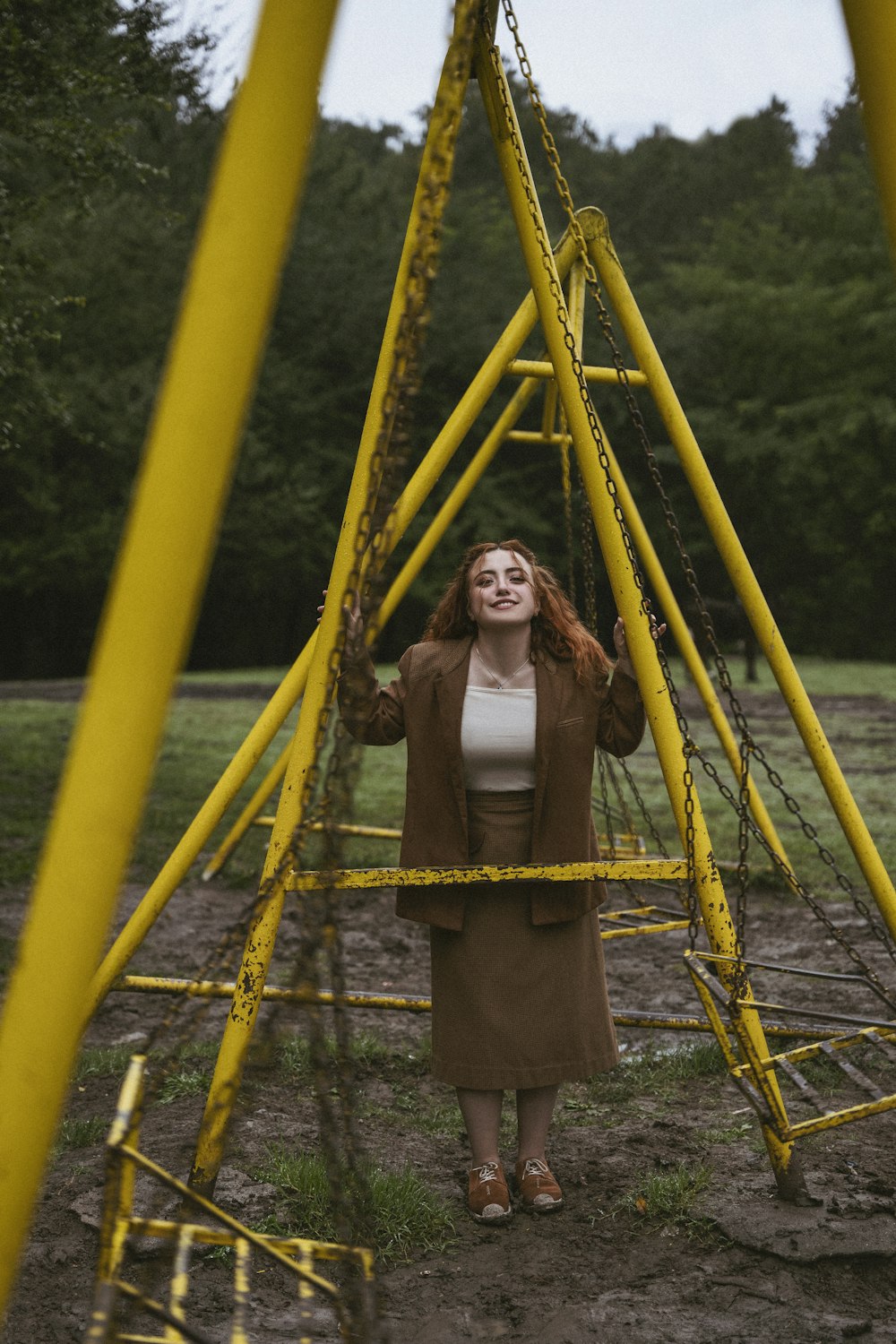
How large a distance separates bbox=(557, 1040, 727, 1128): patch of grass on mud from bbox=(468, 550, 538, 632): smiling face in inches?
59.5

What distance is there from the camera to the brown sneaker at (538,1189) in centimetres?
276

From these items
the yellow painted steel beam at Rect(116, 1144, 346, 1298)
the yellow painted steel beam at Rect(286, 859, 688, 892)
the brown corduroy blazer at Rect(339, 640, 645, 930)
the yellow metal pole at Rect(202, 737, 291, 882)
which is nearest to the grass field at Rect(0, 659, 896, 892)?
the yellow metal pole at Rect(202, 737, 291, 882)

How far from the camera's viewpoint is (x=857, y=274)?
28453 millimetres

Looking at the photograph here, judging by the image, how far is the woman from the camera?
9.04ft

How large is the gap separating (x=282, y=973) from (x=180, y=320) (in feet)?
12.4

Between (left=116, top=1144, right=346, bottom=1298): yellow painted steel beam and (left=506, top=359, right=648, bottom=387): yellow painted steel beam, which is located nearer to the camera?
(left=116, top=1144, right=346, bottom=1298): yellow painted steel beam

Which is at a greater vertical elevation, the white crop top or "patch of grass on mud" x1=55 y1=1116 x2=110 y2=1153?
the white crop top

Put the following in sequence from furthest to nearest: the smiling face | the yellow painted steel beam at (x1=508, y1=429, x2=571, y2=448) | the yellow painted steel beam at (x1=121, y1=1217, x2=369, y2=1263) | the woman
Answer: the yellow painted steel beam at (x1=508, y1=429, x2=571, y2=448)
the smiling face
the woman
the yellow painted steel beam at (x1=121, y1=1217, x2=369, y2=1263)

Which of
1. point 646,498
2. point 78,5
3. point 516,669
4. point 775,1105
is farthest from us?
point 646,498

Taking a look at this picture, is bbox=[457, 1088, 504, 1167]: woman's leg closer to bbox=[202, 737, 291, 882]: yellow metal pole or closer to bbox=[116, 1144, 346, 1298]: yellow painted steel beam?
bbox=[116, 1144, 346, 1298]: yellow painted steel beam

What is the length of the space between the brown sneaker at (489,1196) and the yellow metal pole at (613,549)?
0.62 metres

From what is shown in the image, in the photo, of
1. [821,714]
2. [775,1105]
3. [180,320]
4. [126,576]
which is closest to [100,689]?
[126,576]

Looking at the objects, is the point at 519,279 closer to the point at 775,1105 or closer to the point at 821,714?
the point at 821,714

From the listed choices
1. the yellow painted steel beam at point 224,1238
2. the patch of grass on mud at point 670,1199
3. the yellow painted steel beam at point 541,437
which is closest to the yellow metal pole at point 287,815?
the yellow painted steel beam at point 224,1238
